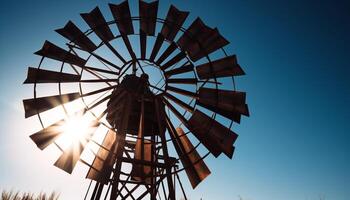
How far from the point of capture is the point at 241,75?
21.5 feet

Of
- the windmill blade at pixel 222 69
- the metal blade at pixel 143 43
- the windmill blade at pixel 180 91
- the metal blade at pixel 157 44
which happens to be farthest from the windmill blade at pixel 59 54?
the windmill blade at pixel 222 69

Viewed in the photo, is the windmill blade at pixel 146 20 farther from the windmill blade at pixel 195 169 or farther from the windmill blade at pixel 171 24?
the windmill blade at pixel 195 169

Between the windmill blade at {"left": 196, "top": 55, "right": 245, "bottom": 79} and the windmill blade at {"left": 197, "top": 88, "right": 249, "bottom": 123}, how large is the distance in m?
0.44

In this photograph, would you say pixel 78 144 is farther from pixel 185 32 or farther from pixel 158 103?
pixel 185 32

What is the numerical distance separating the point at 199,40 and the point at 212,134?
264cm

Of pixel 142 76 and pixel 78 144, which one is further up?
pixel 142 76

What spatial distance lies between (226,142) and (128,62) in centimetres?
352

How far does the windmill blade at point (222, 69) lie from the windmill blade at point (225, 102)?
1.44 ft

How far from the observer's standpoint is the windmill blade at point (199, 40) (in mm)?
6512

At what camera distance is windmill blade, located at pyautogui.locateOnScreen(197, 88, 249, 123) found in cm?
642

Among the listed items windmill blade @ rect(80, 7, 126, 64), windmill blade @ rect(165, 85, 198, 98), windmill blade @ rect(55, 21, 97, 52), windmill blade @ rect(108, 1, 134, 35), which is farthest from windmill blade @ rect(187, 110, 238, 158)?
windmill blade @ rect(55, 21, 97, 52)

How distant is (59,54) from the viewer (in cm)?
615

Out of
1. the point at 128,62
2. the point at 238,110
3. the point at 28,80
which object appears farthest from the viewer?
the point at 128,62

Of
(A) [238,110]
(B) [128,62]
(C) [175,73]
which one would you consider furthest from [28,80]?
(A) [238,110]
